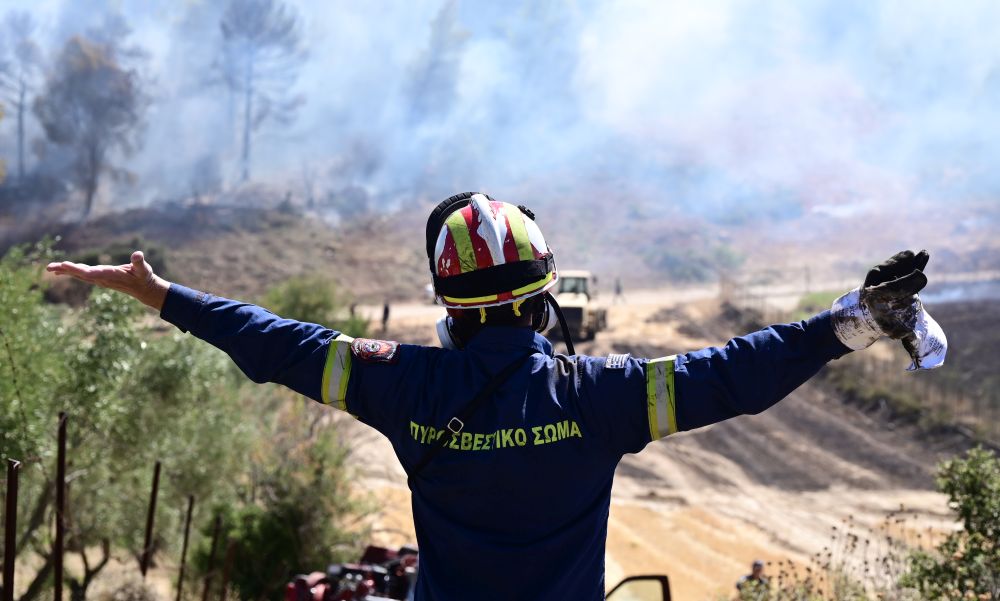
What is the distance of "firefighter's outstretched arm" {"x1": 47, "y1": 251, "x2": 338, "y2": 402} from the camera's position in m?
2.45

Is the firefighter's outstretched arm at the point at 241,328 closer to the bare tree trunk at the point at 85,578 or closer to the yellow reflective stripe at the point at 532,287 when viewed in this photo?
the yellow reflective stripe at the point at 532,287

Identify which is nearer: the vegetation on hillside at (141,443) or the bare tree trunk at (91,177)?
the vegetation on hillside at (141,443)

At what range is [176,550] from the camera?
13.0 m

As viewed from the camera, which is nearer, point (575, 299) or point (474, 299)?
point (474, 299)

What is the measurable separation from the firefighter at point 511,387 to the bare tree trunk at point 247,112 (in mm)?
73297

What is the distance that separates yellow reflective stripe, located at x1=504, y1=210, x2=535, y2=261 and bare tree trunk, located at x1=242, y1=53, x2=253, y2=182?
7336 cm

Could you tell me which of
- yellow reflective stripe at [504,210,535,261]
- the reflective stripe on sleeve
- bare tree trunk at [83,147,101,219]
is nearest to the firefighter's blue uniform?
the reflective stripe on sleeve

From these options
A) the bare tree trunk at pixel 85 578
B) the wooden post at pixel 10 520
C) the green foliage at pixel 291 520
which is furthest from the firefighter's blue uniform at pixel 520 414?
the green foliage at pixel 291 520

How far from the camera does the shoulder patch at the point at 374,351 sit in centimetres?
243

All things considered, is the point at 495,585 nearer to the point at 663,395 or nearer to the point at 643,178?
the point at 663,395

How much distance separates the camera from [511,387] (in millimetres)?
2309

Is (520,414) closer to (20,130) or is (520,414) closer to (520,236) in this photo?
(520,236)

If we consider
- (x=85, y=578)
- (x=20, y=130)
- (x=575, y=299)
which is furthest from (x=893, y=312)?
(x=20, y=130)

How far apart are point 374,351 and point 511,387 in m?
0.42
